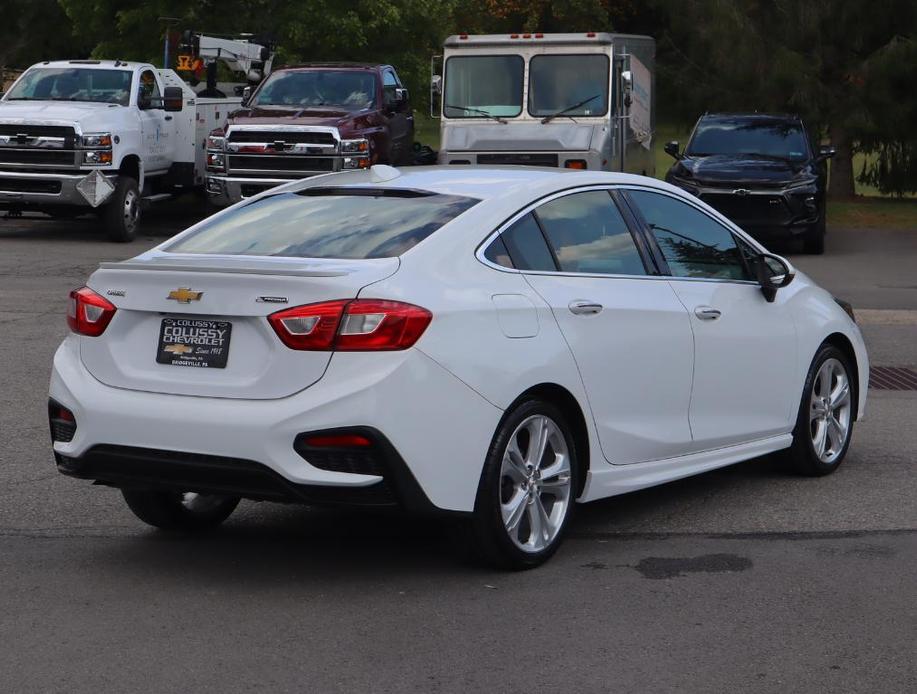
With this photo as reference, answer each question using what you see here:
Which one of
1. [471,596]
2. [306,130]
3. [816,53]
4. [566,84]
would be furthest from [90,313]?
[816,53]

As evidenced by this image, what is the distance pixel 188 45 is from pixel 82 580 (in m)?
21.7

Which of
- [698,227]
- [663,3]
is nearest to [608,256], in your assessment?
[698,227]

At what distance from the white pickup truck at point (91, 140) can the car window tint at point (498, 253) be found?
1504cm

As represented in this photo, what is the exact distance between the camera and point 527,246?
6281 mm

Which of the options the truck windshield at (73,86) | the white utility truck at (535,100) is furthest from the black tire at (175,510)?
the truck windshield at (73,86)

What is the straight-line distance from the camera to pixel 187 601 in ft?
18.5

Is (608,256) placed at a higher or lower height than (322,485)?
higher

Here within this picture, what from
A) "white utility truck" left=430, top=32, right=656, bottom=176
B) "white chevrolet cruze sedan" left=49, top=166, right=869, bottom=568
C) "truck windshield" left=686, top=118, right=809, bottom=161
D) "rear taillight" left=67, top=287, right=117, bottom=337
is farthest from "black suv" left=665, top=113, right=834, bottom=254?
"rear taillight" left=67, top=287, right=117, bottom=337

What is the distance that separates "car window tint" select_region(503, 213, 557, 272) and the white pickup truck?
1488 centimetres

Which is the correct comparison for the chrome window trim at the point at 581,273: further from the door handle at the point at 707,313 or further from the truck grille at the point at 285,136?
the truck grille at the point at 285,136

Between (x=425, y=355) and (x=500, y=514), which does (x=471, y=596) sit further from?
(x=425, y=355)

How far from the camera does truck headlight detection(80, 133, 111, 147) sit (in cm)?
2047

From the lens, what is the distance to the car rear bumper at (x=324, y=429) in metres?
5.45

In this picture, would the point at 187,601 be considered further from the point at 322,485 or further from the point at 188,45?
the point at 188,45
